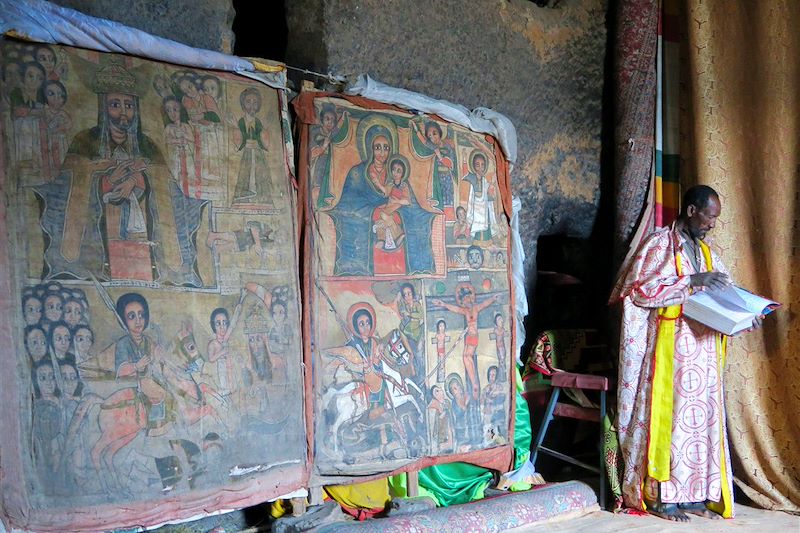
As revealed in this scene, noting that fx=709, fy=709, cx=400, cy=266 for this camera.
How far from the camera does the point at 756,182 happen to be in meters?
4.15

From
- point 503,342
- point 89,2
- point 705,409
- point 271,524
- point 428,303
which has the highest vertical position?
point 89,2

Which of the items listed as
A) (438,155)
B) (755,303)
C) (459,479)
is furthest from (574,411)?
(438,155)

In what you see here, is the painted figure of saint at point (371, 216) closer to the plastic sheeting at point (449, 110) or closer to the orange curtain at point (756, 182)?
the plastic sheeting at point (449, 110)

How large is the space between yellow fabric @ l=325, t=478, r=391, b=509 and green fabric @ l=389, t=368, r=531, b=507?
0.18ft

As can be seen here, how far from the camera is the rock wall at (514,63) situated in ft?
11.3

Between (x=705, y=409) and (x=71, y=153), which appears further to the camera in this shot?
(x=705, y=409)

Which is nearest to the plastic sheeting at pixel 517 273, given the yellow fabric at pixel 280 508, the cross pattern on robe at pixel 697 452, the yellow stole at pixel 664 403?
the yellow stole at pixel 664 403

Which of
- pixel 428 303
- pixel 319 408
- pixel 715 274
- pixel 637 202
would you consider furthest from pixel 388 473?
pixel 637 202

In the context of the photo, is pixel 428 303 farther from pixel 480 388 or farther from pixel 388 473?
pixel 388 473

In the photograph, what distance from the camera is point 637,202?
169 inches

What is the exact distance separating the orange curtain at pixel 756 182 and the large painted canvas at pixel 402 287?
137cm

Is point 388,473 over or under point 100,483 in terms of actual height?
under

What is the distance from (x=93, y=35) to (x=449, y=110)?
5.65 ft

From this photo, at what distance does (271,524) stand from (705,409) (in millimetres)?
2234
